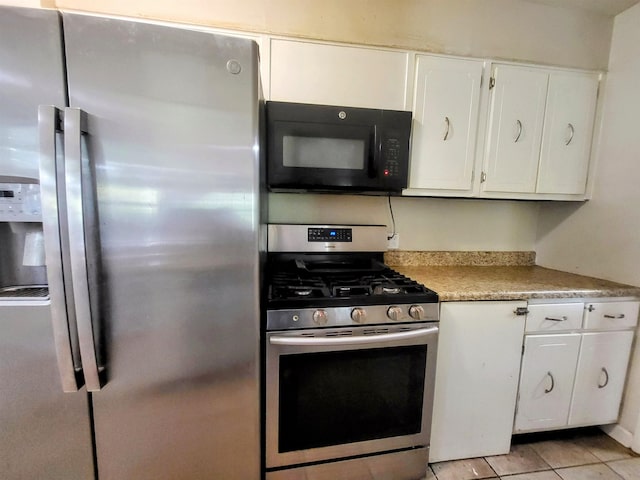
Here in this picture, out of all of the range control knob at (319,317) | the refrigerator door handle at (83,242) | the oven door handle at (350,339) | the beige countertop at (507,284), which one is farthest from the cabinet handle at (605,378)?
the refrigerator door handle at (83,242)

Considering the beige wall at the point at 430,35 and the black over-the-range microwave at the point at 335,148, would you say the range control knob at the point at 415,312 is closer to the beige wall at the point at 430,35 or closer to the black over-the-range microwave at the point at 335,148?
the black over-the-range microwave at the point at 335,148

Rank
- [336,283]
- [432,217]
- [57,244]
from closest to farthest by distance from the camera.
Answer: [57,244]
[336,283]
[432,217]

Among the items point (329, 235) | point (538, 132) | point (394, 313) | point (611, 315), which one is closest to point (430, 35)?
point (538, 132)

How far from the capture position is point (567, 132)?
178 cm

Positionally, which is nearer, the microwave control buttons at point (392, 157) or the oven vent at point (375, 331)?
the oven vent at point (375, 331)

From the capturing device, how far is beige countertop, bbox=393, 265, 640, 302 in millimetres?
1444

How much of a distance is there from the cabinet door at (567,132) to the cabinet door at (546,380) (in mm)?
906

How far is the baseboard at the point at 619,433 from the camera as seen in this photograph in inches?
65.1

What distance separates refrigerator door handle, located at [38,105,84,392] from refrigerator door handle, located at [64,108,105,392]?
34mm

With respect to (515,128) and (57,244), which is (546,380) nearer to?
(515,128)

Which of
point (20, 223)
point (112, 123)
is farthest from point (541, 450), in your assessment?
point (20, 223)

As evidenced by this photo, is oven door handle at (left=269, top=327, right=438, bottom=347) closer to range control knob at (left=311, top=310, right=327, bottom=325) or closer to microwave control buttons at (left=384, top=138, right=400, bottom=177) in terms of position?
range control knob at (left=311, top=310, right=327, bottom=325)

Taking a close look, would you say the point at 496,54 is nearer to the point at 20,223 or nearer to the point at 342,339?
the point at 342,339

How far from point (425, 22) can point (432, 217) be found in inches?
45.7
